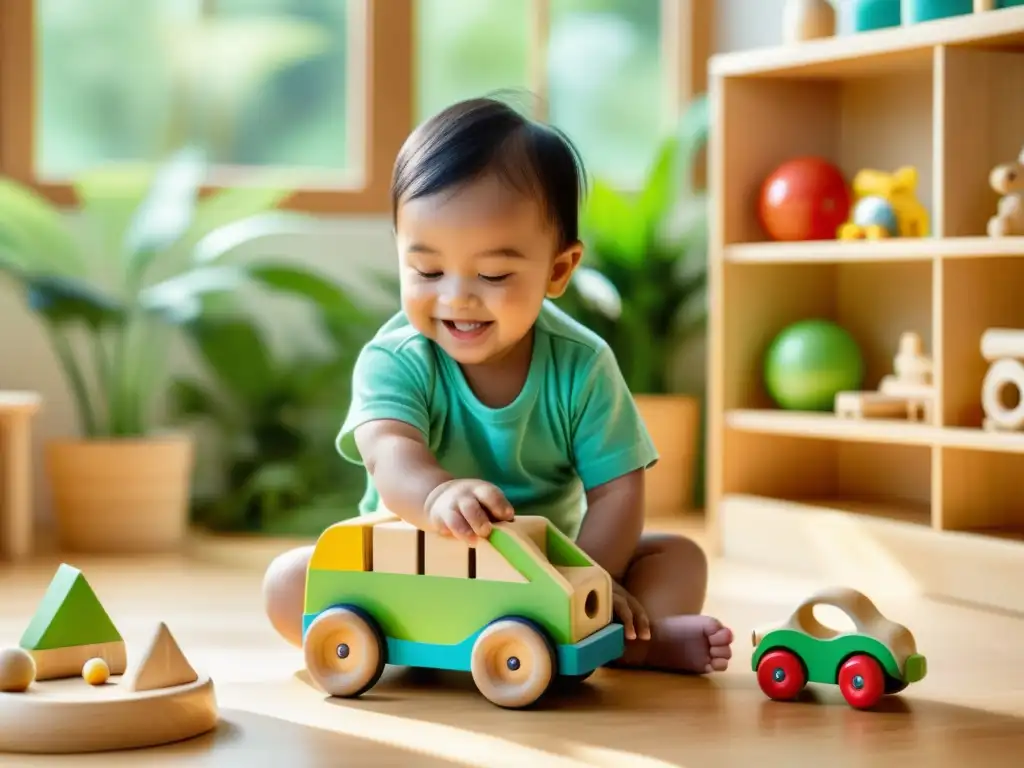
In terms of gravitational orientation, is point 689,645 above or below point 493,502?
below

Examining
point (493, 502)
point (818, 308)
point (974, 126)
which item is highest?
point (974, 126)

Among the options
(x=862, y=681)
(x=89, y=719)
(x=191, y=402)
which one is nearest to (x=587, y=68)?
(x=191, y=402)

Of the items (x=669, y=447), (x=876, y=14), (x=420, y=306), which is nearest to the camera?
(x=420, y=306)

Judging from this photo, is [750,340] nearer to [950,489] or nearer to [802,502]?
[802,502]

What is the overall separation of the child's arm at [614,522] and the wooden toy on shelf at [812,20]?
114cm

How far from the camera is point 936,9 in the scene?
233 cm

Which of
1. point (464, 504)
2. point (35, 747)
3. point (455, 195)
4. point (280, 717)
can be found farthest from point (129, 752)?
point (455, 195)

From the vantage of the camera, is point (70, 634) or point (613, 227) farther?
point (613, 227)

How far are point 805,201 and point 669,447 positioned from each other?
76 centimetres

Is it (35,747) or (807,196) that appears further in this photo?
(807,196)

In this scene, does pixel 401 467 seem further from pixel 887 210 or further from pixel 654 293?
pixel 654 293

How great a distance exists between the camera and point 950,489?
229 cm

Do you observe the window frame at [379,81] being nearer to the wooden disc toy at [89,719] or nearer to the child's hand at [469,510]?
the child's hand at [469,510]

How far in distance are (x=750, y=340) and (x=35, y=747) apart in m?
1.68
